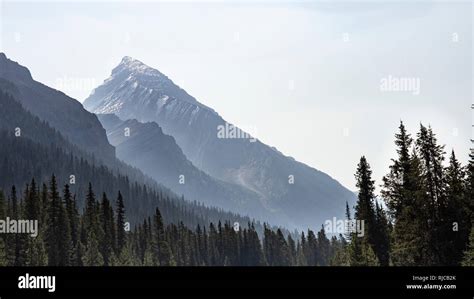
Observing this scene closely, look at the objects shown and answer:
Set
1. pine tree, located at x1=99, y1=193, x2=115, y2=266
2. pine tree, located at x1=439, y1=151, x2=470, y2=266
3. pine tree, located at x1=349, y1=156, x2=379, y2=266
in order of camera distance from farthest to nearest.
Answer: pine tree, located at x1=99, y1=193, x2=115, y2=266
pine tree, located at x1=349, y1=156, x2=379, y2=266
pine tree, located at x1=439, y1=151, x2=470, y2=266

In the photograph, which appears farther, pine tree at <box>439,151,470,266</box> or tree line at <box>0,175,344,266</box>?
tree line at <box>0,175,344,266</box>

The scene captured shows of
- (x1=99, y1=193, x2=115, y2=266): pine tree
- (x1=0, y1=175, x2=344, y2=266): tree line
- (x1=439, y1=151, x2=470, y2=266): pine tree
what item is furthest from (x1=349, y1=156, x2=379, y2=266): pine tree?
(x1=99, y1=193, x2=115, y2=266): pine tree

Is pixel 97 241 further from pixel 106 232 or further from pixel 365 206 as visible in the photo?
pixel 365 206

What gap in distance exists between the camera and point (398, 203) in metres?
52.7

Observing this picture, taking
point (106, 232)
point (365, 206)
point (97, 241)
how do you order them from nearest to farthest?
point (365, 206) → point (97, 241) → point (106, 232)

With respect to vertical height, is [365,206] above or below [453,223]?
above

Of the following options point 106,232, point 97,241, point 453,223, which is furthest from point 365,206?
point 106,232

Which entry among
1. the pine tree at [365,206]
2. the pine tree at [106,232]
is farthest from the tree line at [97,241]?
the pine tree at [365,206]

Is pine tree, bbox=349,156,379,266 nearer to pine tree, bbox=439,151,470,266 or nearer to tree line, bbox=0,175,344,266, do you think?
pine tree, bbox=439,151,470,266

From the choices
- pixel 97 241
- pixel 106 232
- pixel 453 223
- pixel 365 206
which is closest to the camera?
pixel 453 223

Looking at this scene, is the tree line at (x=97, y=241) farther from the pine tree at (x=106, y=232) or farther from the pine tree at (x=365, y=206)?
the pine tree at (x=365, y=206)
